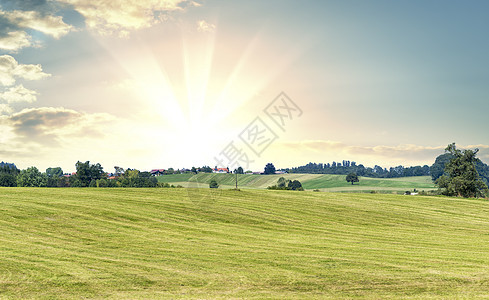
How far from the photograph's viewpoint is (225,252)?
2189cm

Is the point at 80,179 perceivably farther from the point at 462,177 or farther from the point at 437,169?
the point at 437,169

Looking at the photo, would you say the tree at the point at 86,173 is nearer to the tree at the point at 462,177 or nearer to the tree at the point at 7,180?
the tree at the point at 7,180

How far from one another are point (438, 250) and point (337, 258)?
9120 millimetres

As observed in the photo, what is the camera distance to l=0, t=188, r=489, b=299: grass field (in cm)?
1474

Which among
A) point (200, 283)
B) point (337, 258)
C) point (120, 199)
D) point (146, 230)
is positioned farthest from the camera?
point (120, 199)

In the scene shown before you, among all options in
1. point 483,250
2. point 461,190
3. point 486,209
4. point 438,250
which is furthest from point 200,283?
point 461,190

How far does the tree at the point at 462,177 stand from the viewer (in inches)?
3118

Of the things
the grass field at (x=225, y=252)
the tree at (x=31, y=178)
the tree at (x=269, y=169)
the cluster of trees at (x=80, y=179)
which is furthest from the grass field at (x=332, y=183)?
the grass field at (x=225, y=252)

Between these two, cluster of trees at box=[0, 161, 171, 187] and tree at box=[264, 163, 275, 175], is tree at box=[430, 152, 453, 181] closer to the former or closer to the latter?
tree at box=[264, 163, 275, 175]

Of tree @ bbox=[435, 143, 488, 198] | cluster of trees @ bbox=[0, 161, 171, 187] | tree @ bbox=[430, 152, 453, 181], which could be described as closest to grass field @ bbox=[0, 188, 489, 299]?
tree @ bbox=[435, 143, 488, 198]

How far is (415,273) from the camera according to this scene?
687 inches

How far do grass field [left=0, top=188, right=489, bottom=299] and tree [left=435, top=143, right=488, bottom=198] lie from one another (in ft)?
127

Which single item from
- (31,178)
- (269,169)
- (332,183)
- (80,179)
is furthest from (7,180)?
(269,169)

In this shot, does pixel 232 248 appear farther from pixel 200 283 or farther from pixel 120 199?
pixel 120 199
